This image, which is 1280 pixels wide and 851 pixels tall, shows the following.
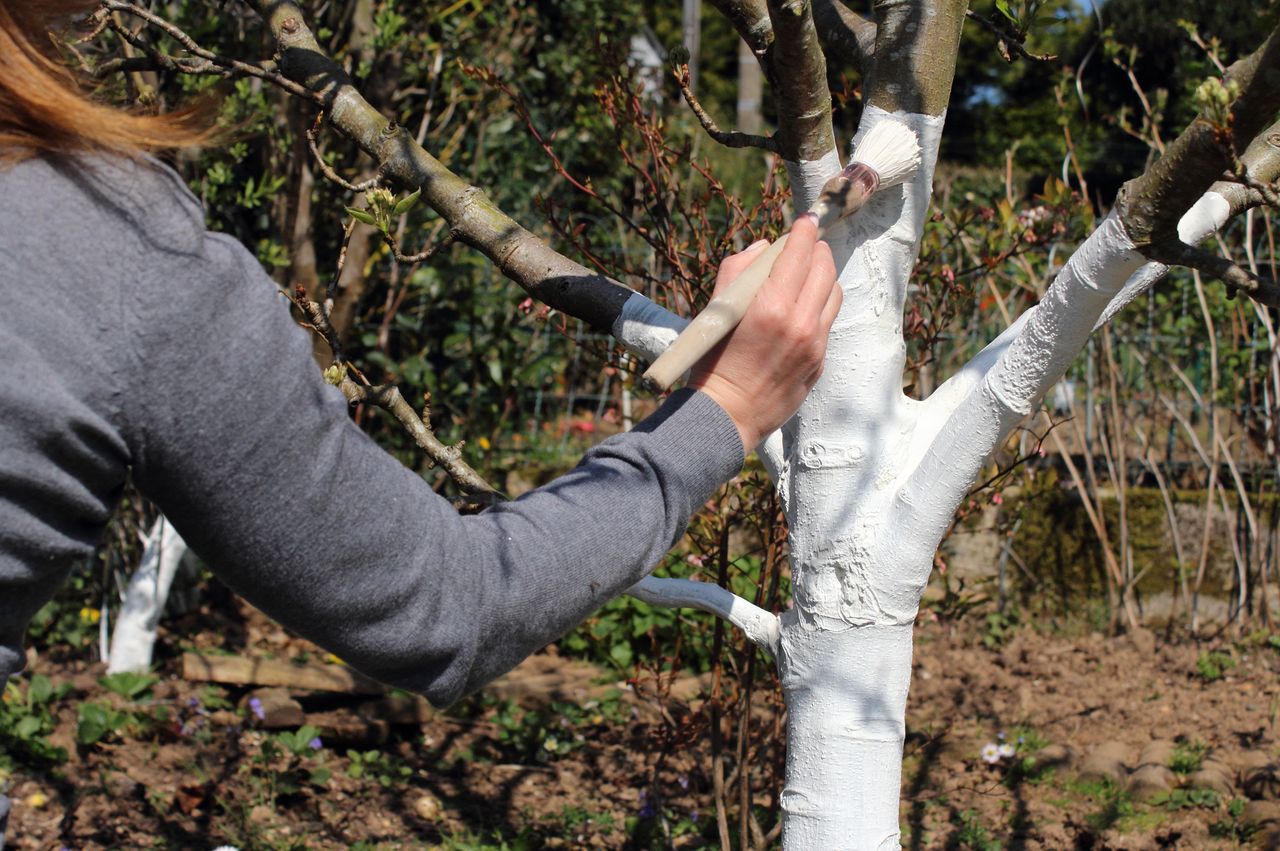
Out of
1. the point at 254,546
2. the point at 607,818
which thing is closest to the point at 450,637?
the point at 254,546

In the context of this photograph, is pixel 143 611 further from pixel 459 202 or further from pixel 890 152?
pixel 890 152

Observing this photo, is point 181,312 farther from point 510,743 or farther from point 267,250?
point 267,250

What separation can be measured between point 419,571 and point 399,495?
0.06m

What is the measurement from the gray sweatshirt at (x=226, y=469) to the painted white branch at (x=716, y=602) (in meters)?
0.82

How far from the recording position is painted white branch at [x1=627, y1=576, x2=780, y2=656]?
5.87 feet

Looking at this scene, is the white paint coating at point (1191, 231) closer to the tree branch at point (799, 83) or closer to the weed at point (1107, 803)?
the tree branch at point (799, 83)

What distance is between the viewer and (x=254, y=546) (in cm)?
85

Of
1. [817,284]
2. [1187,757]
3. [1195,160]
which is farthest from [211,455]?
[1187,757]

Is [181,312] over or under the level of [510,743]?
under

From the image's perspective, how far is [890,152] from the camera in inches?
58.4

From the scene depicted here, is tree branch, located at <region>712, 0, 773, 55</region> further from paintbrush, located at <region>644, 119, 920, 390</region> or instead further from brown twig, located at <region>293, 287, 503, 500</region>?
brown twig, located at <region>293, 287, 503, 500</region>

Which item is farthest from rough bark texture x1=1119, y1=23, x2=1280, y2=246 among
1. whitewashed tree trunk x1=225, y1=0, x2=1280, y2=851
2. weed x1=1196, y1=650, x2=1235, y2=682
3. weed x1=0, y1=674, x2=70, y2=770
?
weed x1=1196, y1=650, x2=1235, y2=682

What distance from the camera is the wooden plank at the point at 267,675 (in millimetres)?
4129

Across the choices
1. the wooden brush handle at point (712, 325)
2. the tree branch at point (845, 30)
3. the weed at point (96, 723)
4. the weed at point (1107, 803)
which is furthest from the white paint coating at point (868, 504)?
the weed at point (96, 723)
